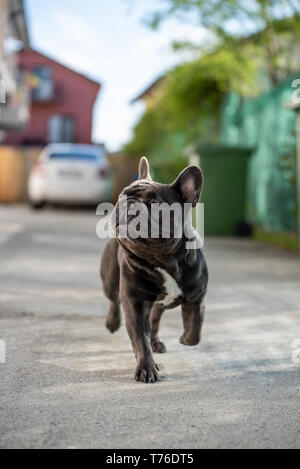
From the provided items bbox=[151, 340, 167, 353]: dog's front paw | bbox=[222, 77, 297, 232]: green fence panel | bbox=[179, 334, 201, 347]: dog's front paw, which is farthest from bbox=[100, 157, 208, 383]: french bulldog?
bbox=[222, 77, 297, 232]: green fence panel

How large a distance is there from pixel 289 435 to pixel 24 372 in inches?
50.2

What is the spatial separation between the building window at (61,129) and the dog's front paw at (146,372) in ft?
106

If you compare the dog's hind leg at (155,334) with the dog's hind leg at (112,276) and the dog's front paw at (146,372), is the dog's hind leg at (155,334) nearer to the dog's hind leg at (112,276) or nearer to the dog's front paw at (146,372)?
the dog's hind leg at (112,276)

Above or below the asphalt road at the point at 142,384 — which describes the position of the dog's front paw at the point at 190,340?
above

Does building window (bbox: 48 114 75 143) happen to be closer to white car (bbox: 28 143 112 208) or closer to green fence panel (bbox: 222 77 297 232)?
white car (bbox: 28 143 112 208)

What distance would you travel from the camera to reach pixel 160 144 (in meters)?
20.3

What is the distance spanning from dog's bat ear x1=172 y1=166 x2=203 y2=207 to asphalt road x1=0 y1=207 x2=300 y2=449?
0.80 meters

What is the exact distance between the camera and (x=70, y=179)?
14648 mm

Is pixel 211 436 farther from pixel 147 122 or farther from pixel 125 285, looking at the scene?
pixel 147 122

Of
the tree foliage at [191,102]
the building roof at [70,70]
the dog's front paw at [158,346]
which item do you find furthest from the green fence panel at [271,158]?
the building roof at [70,70]

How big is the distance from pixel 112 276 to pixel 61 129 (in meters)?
32.0

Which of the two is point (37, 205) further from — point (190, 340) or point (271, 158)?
point (190, 340)

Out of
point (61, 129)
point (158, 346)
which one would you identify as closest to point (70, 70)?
point (61, 129)

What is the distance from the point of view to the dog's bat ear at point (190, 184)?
2.83 meters
